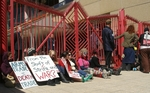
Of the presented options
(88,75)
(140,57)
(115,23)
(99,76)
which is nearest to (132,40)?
(140,57)

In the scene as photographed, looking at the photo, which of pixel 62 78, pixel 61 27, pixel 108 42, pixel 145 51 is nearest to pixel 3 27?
pixel 62 78

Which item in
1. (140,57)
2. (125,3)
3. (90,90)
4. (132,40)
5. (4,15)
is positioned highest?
(125,3)

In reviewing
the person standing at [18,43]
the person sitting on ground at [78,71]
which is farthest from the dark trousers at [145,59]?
the person standing at [18,43]

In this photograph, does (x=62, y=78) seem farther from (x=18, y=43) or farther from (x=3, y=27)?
(x=3, y=27)

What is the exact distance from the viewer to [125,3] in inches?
571

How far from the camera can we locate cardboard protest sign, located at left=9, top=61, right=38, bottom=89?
5438 millimetres

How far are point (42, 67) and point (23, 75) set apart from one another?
0.65 meters

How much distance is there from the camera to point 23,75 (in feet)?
18.3

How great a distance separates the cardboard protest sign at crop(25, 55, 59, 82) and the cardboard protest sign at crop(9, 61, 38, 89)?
140 millimetres

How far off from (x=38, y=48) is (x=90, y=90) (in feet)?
7.79

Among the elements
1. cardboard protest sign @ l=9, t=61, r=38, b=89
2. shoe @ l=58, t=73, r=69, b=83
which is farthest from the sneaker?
cardboard protest sign @ l=9, t=61, r=38, b=89

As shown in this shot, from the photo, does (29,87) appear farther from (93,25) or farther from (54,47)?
(93,25)

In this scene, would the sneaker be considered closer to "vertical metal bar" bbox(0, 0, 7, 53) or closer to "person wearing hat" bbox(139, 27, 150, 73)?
"person wearing hat" bbox(139, 27, 150, 73)

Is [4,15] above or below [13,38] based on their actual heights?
above
